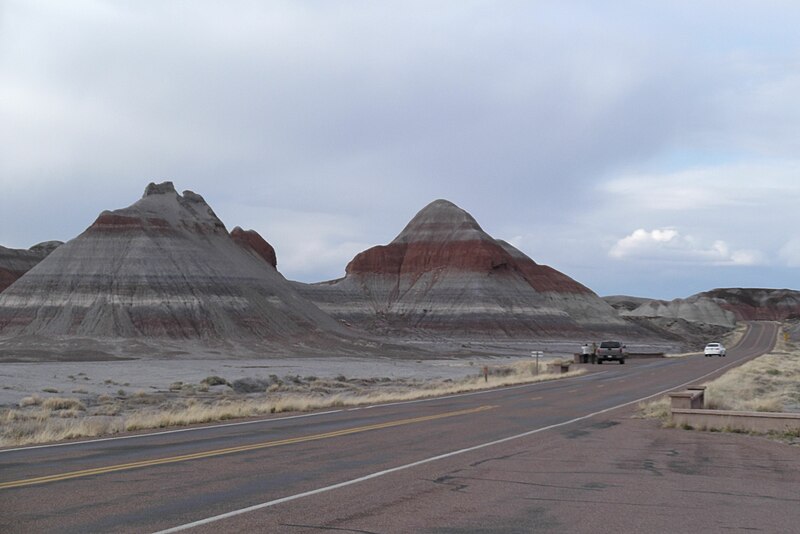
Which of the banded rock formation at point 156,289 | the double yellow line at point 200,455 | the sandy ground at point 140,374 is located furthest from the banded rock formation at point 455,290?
the double yellow line at point 200,455

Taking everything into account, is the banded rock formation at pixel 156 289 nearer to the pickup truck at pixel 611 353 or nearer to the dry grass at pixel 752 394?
the pickup truck at pixel 611 353

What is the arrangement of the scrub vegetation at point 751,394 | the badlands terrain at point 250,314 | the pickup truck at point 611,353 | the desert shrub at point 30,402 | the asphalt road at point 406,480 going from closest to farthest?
the asphalt road at point 406,480 → the scrub vegetation at point 751,394 → the desert shrub at point 30,402 → the badlands terrain at point 250,314 → the pickup truck at point 611,353

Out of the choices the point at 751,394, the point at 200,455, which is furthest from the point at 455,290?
the point at 200,455

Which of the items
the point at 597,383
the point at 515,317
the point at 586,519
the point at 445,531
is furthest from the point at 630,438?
the point at 515,317

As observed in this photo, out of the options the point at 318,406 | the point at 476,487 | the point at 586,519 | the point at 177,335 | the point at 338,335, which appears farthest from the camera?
the point at 338,335

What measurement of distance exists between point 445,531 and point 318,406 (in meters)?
18.9

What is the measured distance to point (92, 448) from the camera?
619 inches

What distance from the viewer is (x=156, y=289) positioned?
92312 mm

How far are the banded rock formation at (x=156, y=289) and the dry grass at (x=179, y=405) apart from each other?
45.2m

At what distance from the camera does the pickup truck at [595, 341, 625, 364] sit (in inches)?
2717

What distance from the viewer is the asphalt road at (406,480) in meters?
8.90

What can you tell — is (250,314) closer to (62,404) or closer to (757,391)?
(62,404)

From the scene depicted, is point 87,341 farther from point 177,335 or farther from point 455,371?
point 455,371

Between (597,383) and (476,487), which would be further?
(597,383)
